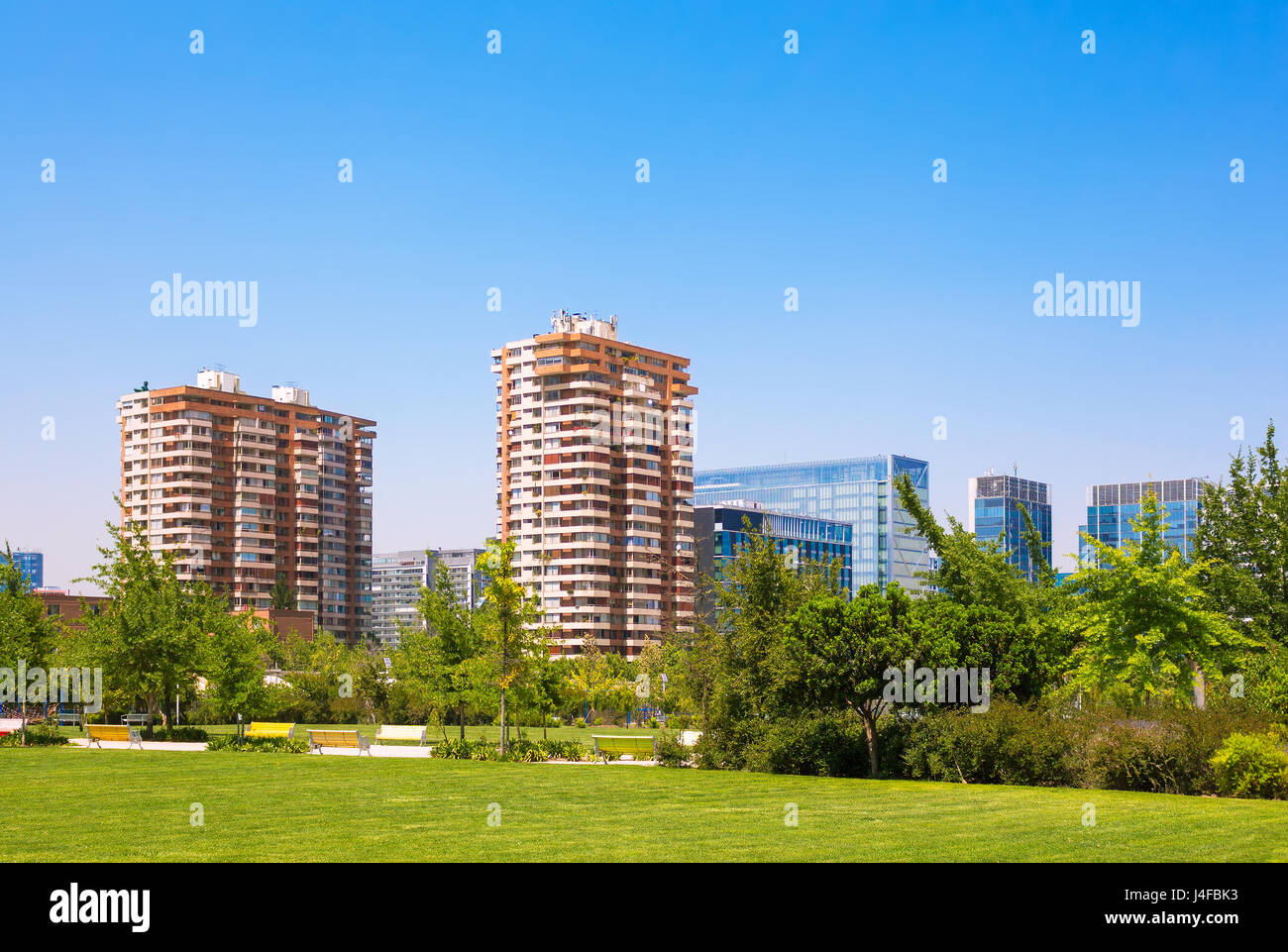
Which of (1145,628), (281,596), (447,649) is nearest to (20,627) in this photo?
(447,649)

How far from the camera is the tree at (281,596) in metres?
150

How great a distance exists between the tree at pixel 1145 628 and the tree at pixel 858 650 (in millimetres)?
3871

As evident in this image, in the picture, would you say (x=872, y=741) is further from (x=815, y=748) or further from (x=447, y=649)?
(x=447, y=649)

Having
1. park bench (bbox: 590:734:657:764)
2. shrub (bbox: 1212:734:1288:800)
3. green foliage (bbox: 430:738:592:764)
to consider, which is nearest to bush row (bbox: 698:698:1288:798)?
shrub (bbox: 1212:734:1288:800)

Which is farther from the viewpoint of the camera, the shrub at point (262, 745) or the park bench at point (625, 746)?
the shrub at point (262, 745)

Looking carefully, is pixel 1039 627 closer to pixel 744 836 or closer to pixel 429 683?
pixel 744 836

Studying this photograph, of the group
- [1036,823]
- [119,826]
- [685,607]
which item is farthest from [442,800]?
[685,607]

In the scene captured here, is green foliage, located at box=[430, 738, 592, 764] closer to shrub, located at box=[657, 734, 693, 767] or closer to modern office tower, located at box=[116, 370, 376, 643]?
shrub, located at box=[657, 734, 693, 767]

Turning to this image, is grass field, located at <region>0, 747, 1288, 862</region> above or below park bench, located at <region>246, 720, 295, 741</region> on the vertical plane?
above

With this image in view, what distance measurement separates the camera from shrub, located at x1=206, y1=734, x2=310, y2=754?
41969mm

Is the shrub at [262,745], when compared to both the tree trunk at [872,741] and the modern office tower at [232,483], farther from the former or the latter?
the modern office tower at [232,483]

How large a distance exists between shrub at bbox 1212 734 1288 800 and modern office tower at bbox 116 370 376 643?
136496mm

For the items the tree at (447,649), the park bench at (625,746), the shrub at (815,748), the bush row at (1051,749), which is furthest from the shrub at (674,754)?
the tree at (447,649)

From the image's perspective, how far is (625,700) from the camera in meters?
84.2
